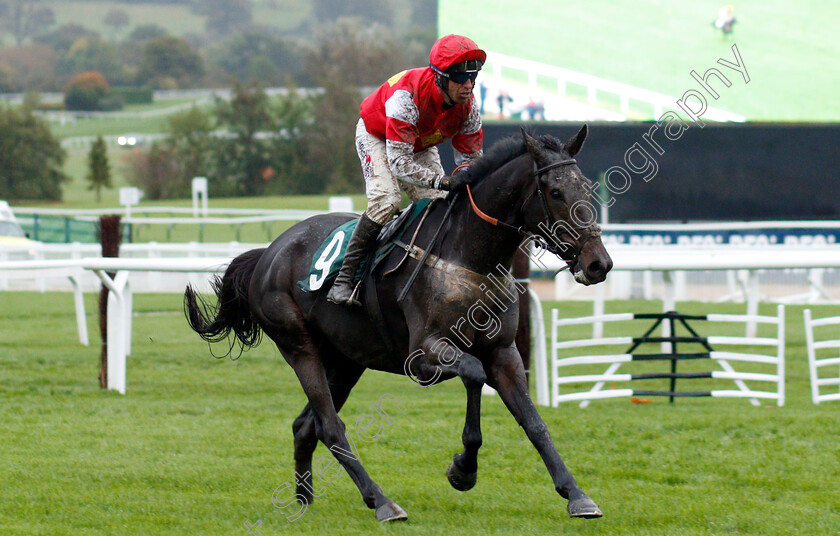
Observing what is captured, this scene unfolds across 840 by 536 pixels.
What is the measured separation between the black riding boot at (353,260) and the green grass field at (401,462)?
98cm

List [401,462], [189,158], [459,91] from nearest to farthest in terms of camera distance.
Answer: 1. [459,91]
2. [401,462]
3. [189,158]

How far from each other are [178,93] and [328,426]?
7407 cm

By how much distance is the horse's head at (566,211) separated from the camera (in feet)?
12.6

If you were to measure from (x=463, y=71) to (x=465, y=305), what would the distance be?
3.28 ft

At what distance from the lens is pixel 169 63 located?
83250 mm

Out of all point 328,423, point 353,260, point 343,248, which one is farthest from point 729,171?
point 328,423

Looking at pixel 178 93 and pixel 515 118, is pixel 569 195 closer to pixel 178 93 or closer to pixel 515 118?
pixel 515 118

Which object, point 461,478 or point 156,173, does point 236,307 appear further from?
point 156,173

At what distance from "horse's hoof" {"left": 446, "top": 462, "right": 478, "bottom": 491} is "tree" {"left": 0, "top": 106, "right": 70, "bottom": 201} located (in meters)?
43.4

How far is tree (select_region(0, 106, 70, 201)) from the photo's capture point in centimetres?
4400

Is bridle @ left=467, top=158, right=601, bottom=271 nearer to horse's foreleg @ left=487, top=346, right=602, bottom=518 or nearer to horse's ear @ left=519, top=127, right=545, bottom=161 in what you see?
horse's ear @ left=519, top=127, right=545, bottom=161

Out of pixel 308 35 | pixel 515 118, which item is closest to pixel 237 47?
pixel 308 35

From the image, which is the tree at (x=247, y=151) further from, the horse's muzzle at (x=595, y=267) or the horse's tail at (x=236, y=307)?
the horse's muzzle at (x=595, y=267)

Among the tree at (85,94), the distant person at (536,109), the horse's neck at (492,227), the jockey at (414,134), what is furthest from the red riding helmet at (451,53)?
the tree at (85,94)
